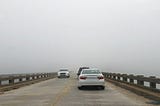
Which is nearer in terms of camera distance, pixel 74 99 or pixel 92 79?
pixel 74 99

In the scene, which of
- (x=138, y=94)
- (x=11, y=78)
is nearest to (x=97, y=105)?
(x=138, y=94)

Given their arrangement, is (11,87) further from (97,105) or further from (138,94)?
(97,105)

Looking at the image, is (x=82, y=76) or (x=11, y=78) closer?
(x=82, y=76)

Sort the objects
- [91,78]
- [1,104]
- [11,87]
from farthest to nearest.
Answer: [11,87] < [91,78] < [1,104]

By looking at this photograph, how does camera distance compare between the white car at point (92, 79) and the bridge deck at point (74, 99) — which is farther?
the white car at point (92, 79)

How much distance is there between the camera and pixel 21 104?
57.2ft

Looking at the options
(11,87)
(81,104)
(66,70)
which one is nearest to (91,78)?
(11,87)

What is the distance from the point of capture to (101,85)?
89.8 feet

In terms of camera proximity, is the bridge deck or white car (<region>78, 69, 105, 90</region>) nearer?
the bridge deck

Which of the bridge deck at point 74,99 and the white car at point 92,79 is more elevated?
the white car at point 92,79

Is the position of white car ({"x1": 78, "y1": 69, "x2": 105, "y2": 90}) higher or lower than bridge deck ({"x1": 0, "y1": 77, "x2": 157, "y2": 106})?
higher

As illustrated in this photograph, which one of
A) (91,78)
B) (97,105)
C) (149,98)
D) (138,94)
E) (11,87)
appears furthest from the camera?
(11,87)

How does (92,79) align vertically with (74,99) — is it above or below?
above

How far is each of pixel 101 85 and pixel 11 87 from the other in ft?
24.8
